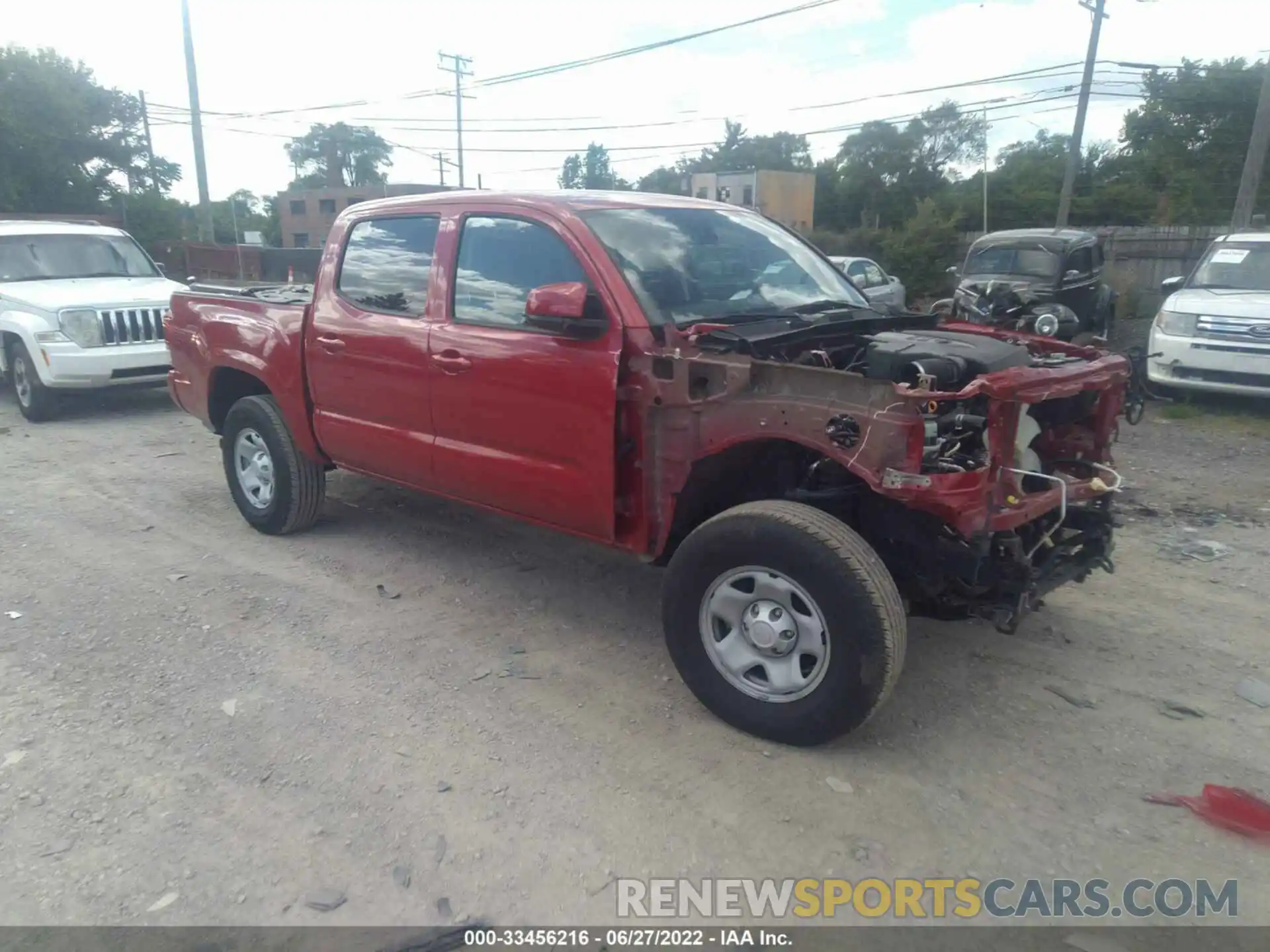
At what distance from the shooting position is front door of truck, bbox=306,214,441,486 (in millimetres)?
4652

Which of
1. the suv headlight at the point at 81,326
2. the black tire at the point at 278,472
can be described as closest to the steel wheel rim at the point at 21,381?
the suv headlight at the point at 81,326

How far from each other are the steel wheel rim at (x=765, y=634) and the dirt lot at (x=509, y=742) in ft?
0.82

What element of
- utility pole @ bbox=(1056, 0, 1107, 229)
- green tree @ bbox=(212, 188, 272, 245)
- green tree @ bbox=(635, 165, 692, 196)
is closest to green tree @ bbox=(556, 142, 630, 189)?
green tree @ bbox=(635, 165, 692, 196)

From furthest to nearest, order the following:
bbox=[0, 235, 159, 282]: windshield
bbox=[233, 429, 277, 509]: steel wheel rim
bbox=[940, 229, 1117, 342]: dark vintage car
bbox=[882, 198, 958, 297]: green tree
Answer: bbox=[882, 198, 958, 297]: green tree
bbox=[940, 229, 1117, 342]: dark vintage car
bbox=[0, 235, 159, 282]: windshield
bbox=[233, 429, 277, 509]: steel wheel rim

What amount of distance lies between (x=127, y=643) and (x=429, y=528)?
77.2 inches

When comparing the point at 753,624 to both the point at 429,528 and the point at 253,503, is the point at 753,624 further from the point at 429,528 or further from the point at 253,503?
the point at 253,503

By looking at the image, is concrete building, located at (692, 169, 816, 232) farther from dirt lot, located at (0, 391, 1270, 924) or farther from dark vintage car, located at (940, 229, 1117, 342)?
dirt lot, located at (0, 391, 1270, 924)

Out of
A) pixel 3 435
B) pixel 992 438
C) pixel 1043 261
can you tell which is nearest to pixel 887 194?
pixel 1043 261

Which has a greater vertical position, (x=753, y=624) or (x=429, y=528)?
(x=753, y=624)

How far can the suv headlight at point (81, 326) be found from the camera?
906 cm

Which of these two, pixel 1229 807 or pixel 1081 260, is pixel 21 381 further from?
pixel 1081 260

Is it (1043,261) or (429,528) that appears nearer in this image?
(429,528)

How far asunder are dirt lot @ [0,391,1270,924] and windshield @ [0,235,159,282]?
5665mm

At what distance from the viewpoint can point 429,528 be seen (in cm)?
597
